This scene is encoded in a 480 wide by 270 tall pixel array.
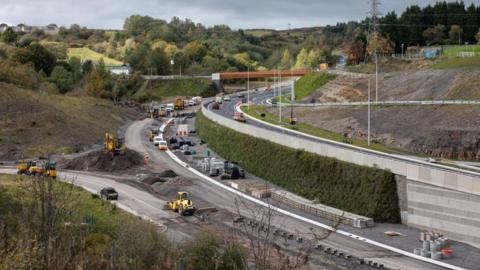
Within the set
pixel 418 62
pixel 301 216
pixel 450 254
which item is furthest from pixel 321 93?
pixel 450 254

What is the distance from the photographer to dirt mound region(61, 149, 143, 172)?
67375 mm

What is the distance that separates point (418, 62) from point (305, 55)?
3212 inches

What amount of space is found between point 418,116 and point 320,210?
24.7 metres

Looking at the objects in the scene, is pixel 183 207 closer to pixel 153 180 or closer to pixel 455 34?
pixel 153 180

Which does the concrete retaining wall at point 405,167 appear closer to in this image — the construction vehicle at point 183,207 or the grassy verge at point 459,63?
the construction vehicle at point 183,207

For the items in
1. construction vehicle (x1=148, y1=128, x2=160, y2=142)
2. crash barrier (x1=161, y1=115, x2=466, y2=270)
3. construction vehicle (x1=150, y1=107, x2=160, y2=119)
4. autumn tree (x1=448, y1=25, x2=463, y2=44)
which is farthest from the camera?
construction vehicle (x1=150, y1=107, x2=160, y2=119)

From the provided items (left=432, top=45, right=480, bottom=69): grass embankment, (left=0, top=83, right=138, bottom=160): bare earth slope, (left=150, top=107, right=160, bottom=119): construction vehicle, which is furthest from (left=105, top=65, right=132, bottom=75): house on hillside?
(left=432, top=45, right=480, bottom=69): grass embankment

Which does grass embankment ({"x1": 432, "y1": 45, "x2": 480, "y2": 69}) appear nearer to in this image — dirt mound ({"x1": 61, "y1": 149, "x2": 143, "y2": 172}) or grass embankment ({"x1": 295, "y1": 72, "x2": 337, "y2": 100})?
grass embankment ({"x1": 295, "y1": 72, "x2": 337, "y2": 100})

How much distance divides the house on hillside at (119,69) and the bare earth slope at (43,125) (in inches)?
2312

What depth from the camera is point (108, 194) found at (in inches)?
2034

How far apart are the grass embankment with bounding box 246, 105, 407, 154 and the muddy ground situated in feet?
5.10

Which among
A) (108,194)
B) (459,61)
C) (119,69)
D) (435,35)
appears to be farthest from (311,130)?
(119,69)

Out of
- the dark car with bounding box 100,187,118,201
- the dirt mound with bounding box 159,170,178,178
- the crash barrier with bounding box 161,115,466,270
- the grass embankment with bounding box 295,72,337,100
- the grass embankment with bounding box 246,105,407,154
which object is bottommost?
the crash barrier with bounding box 161,115,466,270

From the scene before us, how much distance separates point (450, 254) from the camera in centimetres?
3719
